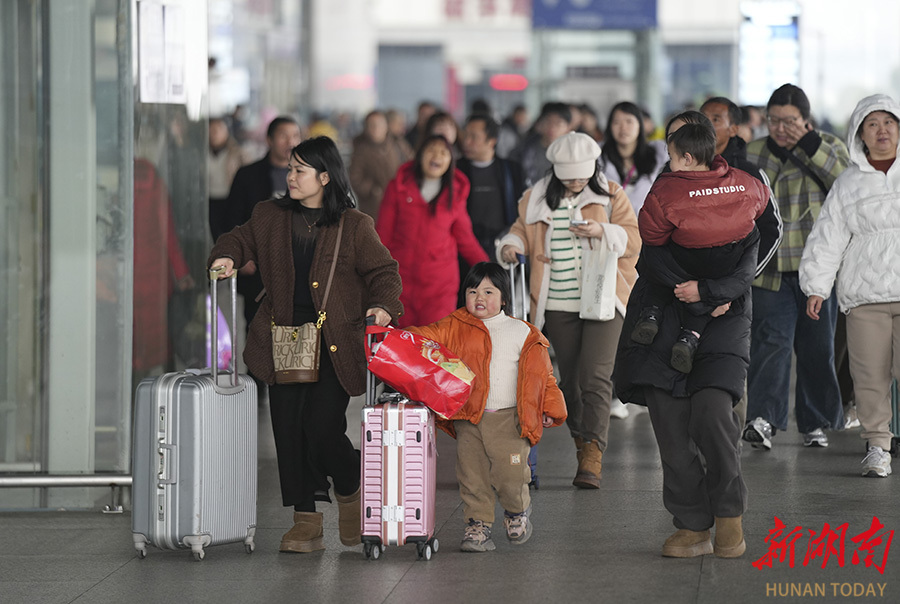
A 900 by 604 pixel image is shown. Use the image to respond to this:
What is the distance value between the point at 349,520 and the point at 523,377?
3.26ft

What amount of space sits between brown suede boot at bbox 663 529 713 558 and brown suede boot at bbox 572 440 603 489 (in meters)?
1.52

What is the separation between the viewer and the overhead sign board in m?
22.7

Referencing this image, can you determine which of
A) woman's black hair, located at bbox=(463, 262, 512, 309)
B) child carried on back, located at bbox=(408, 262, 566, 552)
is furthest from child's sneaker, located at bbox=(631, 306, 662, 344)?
woman's black hair, located at bbox=(463, 262, 512, 309)

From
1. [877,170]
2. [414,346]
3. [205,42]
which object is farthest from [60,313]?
[877,170]

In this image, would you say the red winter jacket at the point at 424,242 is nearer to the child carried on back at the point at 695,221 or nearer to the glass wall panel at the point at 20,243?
the glass wall panel at the point at 20,243

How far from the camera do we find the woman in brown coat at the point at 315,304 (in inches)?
239

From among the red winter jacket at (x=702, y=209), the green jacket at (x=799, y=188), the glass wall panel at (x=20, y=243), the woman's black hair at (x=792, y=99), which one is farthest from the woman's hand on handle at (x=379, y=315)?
the woman's black hair at (x=792, y=99)

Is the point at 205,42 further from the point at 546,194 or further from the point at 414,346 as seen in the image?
the point at 414,346

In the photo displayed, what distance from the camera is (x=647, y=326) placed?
5.73m

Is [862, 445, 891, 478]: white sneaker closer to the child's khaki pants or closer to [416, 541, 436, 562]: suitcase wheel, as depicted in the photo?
the child's khaki pants

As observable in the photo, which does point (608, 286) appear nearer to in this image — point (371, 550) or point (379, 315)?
point (379, 315)

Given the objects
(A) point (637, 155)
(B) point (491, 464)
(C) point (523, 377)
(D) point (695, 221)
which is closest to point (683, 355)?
(D) point (695, 221)

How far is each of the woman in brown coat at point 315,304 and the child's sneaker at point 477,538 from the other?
19.8 inches

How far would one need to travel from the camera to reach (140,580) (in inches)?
226
